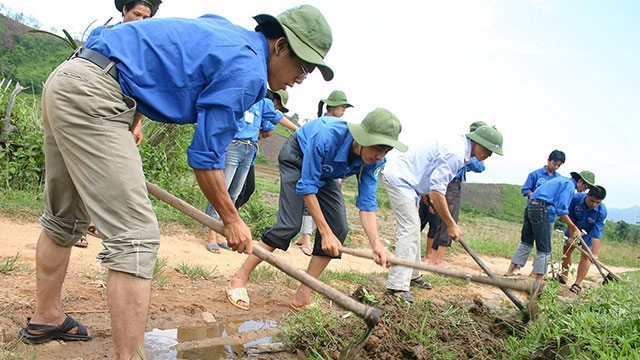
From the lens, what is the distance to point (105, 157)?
2318 mm

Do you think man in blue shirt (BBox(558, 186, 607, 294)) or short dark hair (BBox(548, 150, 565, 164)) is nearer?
man in blue shirt (BBox(558, 186, 607, 294))

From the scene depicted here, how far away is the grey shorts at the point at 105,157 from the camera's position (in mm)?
2285

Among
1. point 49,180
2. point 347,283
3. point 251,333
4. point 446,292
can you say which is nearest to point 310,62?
point 49,180

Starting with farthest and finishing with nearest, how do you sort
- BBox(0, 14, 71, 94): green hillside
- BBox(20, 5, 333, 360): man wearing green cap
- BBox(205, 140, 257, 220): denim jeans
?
BBox(0, 14, 71, 94): green hillside < BBox(205, 140, 257, 220): denim jeans < BBox(20, 5, 333, 360): man wearing green cap

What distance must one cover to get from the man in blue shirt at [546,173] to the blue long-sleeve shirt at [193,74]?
7110 millimetres

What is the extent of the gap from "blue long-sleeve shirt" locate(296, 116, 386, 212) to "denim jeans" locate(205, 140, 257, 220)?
1.46 metres

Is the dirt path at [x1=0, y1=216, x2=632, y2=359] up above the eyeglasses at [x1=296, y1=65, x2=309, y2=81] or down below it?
below

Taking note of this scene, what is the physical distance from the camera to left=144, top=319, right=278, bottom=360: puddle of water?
3.21m

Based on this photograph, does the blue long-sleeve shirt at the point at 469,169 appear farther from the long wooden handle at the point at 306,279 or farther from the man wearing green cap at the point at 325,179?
the long wooden handle at the point at 306,279

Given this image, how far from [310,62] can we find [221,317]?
7.09ft

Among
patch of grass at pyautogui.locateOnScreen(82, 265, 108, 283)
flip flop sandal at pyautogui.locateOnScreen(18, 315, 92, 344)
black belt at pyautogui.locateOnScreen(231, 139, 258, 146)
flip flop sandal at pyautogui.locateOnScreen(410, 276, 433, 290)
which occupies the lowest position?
flip flop sandal at pyautogui.locateOnScreen(410, 276, 433, 290)

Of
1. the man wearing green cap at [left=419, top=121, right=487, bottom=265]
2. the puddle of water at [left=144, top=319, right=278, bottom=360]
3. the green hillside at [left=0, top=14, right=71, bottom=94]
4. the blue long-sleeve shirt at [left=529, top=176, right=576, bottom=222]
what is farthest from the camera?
the green hillside at [left=0, top=14, right=71, bottom=94]

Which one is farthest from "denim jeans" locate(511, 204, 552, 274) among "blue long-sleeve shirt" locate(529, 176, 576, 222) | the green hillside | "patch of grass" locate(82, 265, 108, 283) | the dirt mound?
the dirt mound

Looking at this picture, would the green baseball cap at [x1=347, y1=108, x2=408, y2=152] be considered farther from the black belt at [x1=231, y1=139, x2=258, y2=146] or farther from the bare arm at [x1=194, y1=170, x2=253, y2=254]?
the black belt at [x1=231, y1=139, x2=258, y2=146]
